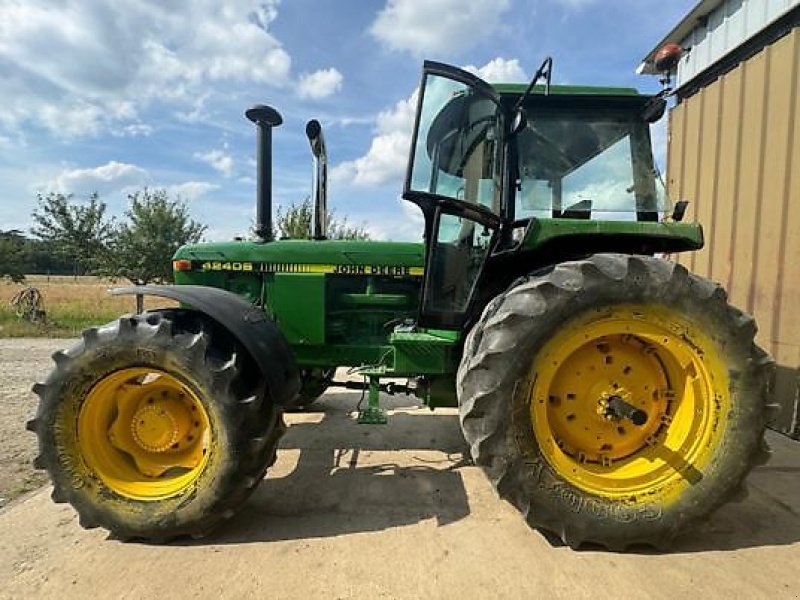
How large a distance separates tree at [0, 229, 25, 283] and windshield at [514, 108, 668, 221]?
2693 cm

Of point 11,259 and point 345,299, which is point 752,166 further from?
point 11,259

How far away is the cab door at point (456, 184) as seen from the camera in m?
2.90

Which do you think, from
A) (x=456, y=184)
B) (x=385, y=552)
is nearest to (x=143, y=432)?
(x=385, y=552)

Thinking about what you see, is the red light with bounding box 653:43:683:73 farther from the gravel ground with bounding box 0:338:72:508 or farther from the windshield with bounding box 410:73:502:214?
the gravel ground with bounding box 0:338:72:508


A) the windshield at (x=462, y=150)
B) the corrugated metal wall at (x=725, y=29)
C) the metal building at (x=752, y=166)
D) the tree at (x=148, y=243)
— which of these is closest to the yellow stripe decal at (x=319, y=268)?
the windshield at (x=462, y=150)

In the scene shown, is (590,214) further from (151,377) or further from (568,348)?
(151,377)

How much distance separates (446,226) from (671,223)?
1.26m

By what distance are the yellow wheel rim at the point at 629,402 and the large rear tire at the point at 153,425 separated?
145 cm

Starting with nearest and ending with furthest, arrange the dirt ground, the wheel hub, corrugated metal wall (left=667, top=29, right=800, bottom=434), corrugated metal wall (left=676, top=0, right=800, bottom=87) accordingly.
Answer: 1. the dirt ground
2. the wheel hub
3. corrugated metal wall (left=667, top=29, right=800, bottom=434)
4. corrugated metal wall (left=676, top=0, right=800, bottom=87)

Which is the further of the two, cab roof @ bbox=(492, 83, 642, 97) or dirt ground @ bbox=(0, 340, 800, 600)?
cab roof @ bbox=(492, 83, 642, 97)

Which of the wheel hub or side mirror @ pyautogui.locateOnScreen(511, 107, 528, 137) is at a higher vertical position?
side mirror @ pyautogui.locateOnScreen(511, 107, 528, 137)

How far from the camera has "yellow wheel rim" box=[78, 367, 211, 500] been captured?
2.63 m

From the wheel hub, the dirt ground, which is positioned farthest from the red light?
the wheel hub

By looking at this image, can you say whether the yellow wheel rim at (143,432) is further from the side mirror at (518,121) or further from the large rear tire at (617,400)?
the side mirror at (518,121)
